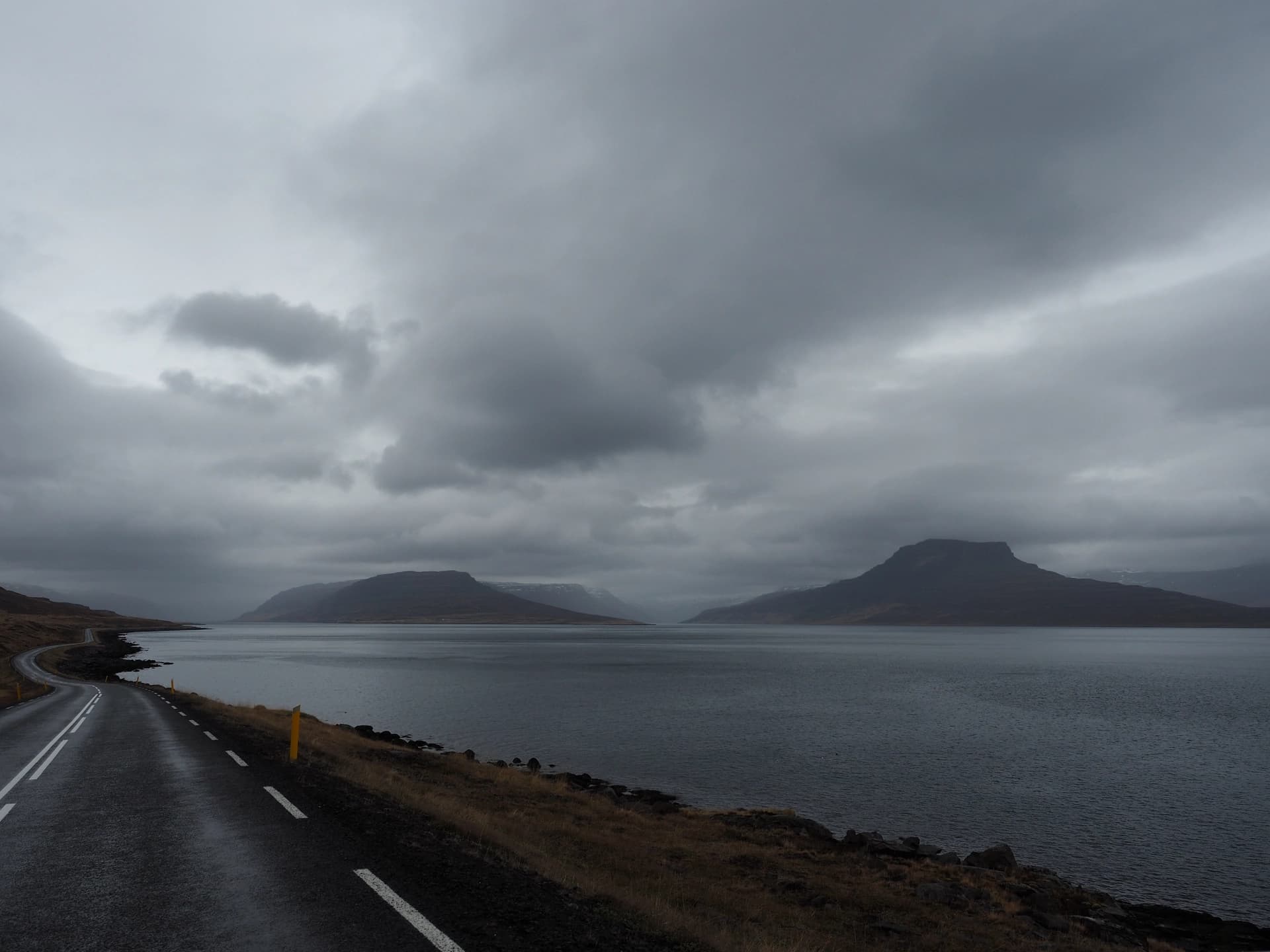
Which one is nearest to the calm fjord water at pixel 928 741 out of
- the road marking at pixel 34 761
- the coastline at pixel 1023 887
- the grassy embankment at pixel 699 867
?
the coastline at pixel 1023 887

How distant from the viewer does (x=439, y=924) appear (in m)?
9.17

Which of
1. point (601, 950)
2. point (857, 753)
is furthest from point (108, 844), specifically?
point (857, 753)

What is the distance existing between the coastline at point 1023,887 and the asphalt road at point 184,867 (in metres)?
16.4

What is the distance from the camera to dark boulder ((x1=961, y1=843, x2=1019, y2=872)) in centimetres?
2459

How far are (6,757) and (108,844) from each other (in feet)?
46.2

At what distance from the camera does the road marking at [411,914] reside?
854cm

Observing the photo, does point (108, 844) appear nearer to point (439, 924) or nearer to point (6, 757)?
point (439, 924)

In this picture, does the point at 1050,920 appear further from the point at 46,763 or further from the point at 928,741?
the point at 928,741

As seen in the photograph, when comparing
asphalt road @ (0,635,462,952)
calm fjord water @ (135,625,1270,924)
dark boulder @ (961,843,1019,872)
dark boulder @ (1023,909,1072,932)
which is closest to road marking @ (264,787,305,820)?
asphalt road @ (0,635,462,952)

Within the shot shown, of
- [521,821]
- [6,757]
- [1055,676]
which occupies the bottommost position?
[1055,676]

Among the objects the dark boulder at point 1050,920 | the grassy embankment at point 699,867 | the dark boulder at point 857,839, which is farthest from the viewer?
the dark boulder at point 857,839

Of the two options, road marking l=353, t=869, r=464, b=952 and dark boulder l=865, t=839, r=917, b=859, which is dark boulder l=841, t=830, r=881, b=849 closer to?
dark boulder l=865, t=839, r=917, b=859

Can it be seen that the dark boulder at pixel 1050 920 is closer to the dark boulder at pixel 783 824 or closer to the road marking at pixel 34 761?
the dark boulder at pixel 783 824

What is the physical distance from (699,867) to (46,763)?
763 inches
